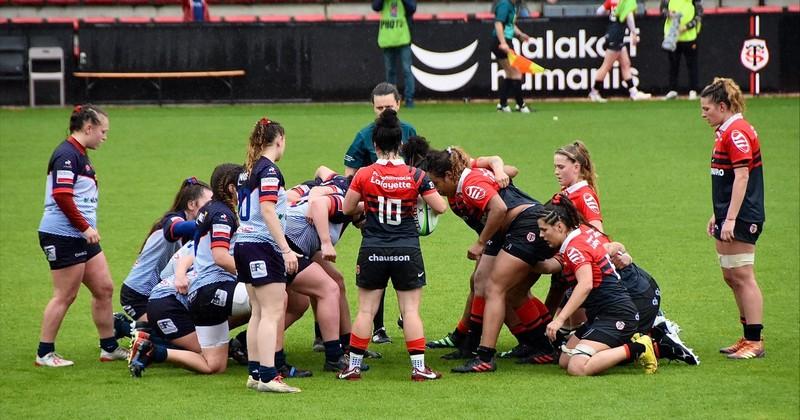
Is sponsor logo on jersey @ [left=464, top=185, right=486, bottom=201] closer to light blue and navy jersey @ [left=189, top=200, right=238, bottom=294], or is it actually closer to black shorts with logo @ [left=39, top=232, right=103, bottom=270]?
light blue and navy jersey @ [left=189, top=200, right=238, bottom=294]

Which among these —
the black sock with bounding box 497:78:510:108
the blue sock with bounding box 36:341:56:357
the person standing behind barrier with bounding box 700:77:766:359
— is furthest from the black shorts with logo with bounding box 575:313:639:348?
the black sock with bounding box 497:78:510:108

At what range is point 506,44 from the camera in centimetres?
2139

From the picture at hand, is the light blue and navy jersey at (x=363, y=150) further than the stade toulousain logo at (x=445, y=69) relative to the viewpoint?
No

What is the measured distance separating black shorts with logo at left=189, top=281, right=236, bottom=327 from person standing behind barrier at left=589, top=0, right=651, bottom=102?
1484 cm

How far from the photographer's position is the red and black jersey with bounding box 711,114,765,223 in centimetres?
895

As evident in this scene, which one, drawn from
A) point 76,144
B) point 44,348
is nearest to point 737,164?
point 76,144

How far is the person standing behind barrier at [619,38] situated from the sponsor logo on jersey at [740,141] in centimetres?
1356

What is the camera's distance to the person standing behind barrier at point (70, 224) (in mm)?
8906

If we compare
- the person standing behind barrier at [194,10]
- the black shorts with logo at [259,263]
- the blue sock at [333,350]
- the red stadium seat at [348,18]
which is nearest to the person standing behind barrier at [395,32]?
the red stadium seat at [348,18]

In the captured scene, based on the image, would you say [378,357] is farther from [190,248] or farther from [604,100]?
[604,100]

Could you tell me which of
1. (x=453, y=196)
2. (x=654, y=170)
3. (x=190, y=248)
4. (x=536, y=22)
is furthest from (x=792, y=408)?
(x=536, y=22)

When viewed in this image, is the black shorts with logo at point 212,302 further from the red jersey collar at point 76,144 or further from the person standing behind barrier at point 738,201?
the person standing behind barrier at point 738,201

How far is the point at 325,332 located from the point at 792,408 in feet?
10.5

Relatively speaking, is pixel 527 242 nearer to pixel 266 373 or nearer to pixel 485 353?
pixel 485 353
